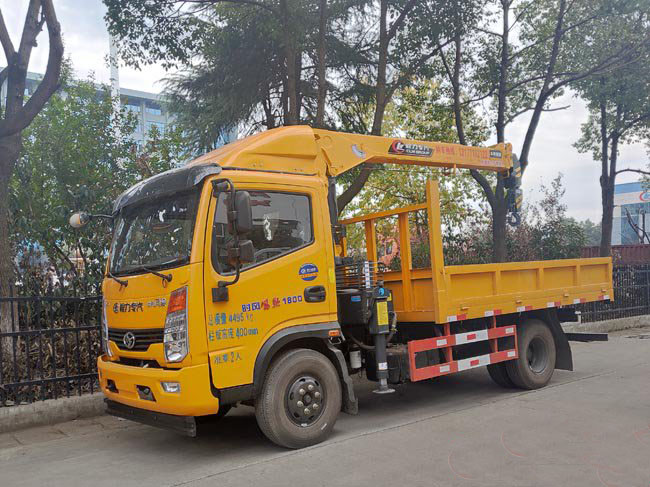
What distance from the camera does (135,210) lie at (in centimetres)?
580

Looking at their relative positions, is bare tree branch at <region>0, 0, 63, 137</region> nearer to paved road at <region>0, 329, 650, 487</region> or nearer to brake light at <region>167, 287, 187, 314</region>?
paved road at <region>0, 329, 650, 487</region>

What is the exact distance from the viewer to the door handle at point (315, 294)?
5652mm

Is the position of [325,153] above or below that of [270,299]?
above

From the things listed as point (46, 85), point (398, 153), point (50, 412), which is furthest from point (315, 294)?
point (46, 85)

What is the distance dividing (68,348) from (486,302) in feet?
18.0

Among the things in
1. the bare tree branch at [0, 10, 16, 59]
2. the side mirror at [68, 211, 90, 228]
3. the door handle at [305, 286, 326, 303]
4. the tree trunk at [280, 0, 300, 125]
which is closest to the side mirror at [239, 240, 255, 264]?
the door handle at [305, 286, 326, 303]

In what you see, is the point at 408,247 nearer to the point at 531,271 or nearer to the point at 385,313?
the point at 385,313

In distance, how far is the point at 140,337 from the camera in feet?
17.2

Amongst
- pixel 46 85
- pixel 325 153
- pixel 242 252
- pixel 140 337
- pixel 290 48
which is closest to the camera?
pixel 242 252

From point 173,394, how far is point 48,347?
153 inches

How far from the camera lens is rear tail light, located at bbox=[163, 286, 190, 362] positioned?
4863 mm

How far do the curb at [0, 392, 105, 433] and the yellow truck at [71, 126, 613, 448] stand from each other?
67.3 inches

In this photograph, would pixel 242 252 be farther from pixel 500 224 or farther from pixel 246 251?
pixel 500 224

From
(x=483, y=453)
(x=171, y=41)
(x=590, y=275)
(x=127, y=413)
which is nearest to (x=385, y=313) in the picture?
(x=483, y=453)
